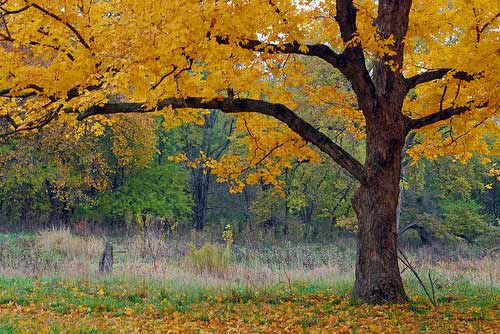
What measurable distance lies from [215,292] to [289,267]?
4.95m

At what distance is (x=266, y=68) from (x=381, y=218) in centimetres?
297

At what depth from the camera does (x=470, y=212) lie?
29250 millimetres

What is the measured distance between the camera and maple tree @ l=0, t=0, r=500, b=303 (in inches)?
282

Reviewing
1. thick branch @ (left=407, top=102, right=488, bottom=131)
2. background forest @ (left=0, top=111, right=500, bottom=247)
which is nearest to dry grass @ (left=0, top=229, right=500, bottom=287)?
thick branch @ (left=407, top=102, right=488, bottom=131)

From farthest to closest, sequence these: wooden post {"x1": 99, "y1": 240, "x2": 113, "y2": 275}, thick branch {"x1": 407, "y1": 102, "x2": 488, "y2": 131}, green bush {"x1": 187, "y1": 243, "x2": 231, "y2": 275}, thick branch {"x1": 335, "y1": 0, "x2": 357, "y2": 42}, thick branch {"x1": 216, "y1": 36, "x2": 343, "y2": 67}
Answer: green bush {"x1": 187, "y1": 243, "x2": 231, "y2": 275}, wooden post {"x1": 99, "y1": 240, "x2": 113, "y2": 275}, thick branch {"x1": 407, "y1": 102, "x2": 488, "y2": 131}, thick branch {"x1": 335, "y1": 0, "x2": 357, "y2": 42}, thick branch {"x1": 216, "y1": 36, "x2": 343, "y2": 67}

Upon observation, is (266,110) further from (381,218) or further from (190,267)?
(190,267)

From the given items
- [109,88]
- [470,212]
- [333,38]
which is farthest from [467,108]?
[470,212]

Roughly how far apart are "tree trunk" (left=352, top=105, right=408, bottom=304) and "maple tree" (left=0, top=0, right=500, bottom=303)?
0.05 ft

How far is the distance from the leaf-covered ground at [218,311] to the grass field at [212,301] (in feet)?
0.05

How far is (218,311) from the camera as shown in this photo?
8125mm

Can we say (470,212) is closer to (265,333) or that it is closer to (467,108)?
(467,108)

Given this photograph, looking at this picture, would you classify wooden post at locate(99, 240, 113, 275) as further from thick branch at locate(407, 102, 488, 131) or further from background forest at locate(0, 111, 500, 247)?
background forest at locate(0, 111, 500, 247)

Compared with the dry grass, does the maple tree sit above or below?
above

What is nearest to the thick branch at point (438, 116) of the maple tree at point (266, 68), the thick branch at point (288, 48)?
the maple tree at point (266, 68)
